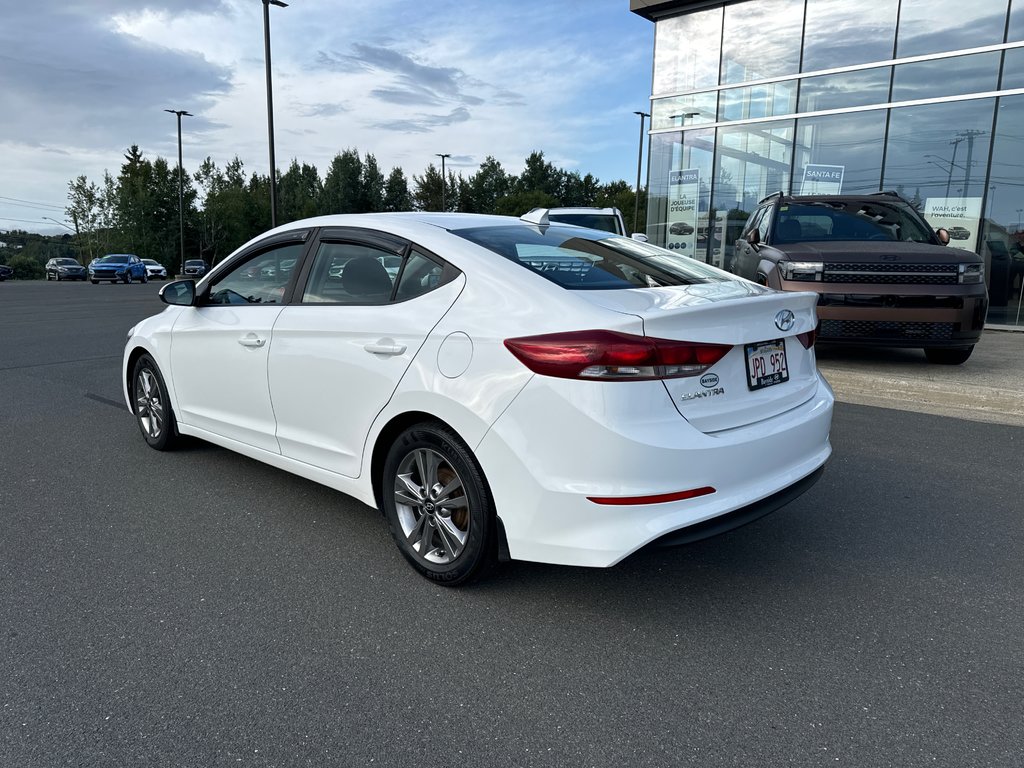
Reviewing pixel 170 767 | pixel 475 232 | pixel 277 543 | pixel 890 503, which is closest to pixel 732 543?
pixel 890 503

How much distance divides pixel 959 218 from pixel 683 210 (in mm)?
6368

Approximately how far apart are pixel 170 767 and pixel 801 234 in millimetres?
8420

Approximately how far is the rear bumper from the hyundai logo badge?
507 millimetres

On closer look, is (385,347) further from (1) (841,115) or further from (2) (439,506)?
(1) (841,115)

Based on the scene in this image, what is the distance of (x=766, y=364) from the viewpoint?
3.10 meters

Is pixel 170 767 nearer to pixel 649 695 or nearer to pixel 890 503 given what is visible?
pixel 649 695

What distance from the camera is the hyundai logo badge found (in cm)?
313

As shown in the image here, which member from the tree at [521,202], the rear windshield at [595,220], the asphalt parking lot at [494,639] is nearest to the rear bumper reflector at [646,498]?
the asphalt parking lot at [494,639]

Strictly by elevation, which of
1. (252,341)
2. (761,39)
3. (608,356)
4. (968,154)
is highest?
(761,39)

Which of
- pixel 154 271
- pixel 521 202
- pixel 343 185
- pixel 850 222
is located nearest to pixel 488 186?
pixel 521 202

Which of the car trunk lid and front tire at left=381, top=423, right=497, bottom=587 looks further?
front tire at left=381, top=423, right=497, bottom=587

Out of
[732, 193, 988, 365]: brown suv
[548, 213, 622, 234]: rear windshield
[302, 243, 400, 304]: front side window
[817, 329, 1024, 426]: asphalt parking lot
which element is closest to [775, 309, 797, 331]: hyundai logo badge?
[302, 243, 400, 304]: front side window

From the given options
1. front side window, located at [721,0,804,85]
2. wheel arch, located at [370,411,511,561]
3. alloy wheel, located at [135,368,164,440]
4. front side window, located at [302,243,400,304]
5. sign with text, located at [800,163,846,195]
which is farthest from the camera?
front side window, located at [721,0,804,85]

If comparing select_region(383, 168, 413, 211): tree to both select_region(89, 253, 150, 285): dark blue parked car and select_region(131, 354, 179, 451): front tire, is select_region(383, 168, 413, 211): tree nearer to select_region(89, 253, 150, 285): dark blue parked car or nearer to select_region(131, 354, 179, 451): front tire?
select_region(89, 253, 150, 285): dark blue parked car
